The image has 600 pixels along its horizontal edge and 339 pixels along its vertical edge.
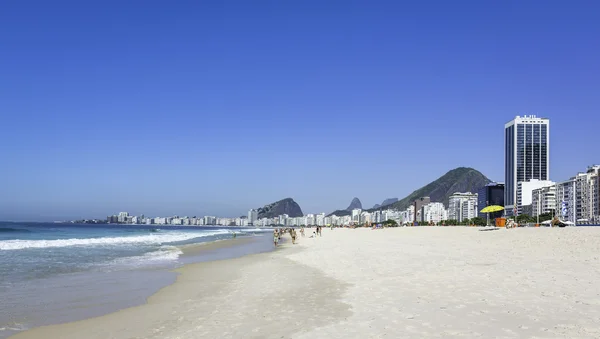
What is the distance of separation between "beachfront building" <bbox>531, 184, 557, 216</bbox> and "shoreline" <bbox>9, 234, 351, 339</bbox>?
170 m

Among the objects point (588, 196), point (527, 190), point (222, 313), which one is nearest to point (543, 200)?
point (527, 190)

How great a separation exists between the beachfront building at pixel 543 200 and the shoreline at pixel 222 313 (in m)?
170

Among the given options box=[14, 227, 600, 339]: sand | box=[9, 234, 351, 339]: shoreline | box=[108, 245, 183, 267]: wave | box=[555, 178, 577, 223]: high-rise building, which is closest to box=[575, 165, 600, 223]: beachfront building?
box=[555, 178, 577, 223]: high-rise building

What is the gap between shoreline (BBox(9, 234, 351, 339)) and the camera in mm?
7852

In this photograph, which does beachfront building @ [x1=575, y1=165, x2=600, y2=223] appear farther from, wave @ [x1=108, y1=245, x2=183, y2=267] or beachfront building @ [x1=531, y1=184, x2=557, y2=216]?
wave @ [x1=108, y1=245, x2=183, y2=267]

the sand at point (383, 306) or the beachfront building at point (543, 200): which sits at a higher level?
the beachfront building at point (543, 200)

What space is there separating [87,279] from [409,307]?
11606 mm

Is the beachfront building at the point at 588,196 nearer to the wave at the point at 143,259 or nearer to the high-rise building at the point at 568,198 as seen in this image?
the high-rise building at the point at 568,198

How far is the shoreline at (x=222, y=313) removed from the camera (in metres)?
7.85

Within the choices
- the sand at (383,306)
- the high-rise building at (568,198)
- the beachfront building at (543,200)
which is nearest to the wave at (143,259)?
the sand at (383,306)

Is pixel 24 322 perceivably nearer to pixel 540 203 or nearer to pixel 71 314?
pixel 71 314

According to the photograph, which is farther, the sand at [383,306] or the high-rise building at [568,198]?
the high-rise building at [568,198]

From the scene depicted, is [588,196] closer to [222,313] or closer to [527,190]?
[527,190]

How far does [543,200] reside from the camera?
169m
